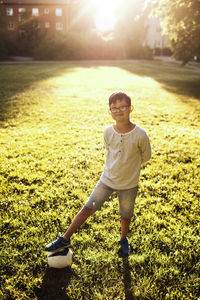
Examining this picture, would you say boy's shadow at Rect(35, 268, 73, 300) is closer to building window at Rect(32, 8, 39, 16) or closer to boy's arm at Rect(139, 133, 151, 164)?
boy's arm at Rect(139, 133, 151, 164)

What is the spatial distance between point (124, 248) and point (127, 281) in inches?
18.3

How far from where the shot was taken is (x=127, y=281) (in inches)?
112

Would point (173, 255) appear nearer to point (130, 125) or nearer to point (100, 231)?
point (100, 231)

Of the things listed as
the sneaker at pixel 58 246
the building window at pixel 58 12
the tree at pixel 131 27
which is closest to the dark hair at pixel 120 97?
the sneaker at pixel 58 246

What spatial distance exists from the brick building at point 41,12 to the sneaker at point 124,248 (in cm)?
6819

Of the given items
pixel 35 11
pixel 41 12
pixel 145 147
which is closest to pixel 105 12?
pixel 41 12

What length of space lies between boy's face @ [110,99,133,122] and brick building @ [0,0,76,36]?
67.8 metres

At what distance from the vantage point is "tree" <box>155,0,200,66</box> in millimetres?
14672

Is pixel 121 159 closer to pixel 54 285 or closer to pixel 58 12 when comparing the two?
pixel 54 285

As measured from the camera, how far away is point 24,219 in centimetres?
380

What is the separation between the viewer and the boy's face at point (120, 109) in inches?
104

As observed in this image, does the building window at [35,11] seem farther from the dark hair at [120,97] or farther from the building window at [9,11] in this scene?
the dark hair at [120,97]

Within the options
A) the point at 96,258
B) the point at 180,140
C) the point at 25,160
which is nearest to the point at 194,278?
the point at 96,258

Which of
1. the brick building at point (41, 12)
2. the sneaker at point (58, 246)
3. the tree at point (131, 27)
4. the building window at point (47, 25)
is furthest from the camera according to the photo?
the building window at point (47, 25)
